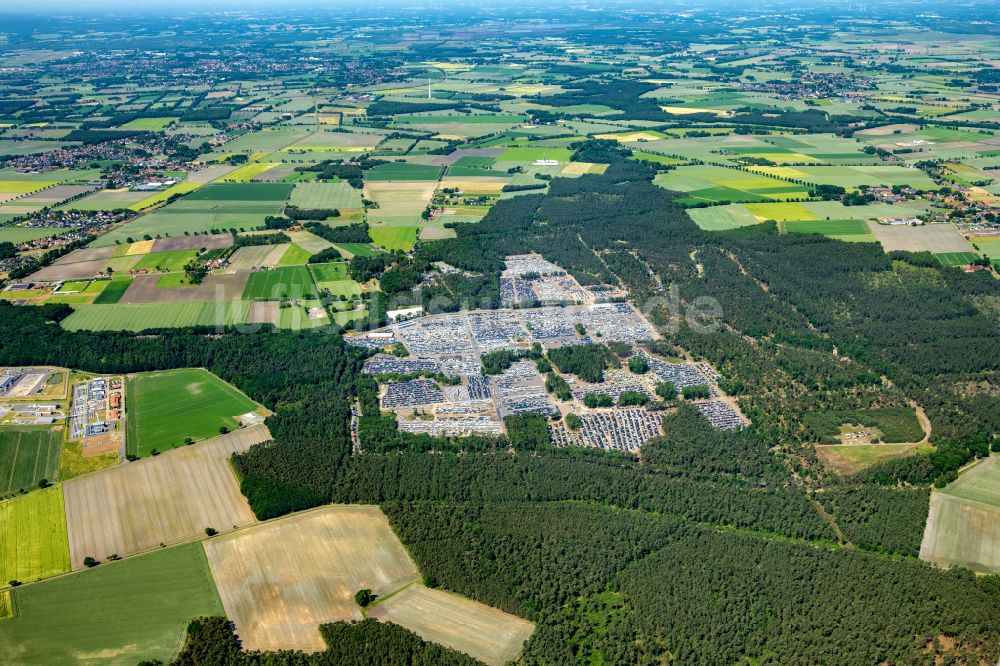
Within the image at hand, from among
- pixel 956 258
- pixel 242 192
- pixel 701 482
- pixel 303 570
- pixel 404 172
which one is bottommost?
pixel 303 570

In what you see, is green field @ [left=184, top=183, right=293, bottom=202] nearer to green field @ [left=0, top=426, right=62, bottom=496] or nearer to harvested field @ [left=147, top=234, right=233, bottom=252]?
harvested field @ [left=147, top=234, right=233, bottom=252]

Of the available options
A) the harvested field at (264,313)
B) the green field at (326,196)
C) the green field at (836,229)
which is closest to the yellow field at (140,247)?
the green field at (326,196)

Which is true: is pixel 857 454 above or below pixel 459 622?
above

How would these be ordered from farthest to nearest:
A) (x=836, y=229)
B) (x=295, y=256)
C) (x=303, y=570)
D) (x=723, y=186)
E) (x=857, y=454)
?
(x=723, y=186) → (x=836, y=229) → (x=295, y=256) → (x=857, y=454) → (x=303, y=570)

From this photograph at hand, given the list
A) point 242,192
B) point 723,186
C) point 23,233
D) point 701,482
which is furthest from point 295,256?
point 723,186

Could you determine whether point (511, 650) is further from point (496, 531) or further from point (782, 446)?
point (782, 446)

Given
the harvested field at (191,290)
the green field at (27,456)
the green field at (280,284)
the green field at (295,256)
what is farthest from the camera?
the green field at (295,256)

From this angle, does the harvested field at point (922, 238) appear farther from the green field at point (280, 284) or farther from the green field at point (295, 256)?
the green field at point (295, 256)

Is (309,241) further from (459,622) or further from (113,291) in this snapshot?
(459,622)

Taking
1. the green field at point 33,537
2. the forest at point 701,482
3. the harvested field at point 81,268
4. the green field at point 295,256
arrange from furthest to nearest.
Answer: the green field at point 295,256
the harvested field at point 81,268
the green field at point 33,537
the forest at point 701,482
